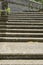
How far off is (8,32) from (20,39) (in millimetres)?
762

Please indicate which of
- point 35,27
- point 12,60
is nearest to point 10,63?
point 12,60

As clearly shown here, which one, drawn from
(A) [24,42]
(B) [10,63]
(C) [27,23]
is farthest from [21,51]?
(C) [27,23]

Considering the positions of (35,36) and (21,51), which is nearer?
(21,51)

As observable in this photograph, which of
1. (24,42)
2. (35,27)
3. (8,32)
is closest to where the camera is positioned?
(24,42)

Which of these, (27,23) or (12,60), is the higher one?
(27,23)

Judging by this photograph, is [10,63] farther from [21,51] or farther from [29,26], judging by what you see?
[29,26]

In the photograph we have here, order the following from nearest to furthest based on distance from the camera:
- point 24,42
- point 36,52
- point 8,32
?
point 36,52 → point 24,42 → point 8,32

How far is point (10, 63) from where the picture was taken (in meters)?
3.01

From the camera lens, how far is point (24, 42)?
4.42 m

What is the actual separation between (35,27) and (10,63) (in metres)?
2.79

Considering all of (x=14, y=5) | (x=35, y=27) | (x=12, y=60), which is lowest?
(x=12, y=60)

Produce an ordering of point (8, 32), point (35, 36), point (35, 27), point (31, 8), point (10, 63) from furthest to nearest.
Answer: point (31, 8)
point (35, 27)
point (8, 32)
point (35, 36)
point (10, 63)

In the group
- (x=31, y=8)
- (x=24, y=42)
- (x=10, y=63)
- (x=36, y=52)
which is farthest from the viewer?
(x=31, y=8)

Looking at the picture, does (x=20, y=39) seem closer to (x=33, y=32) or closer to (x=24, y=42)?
Result: (x=24, y=42)
